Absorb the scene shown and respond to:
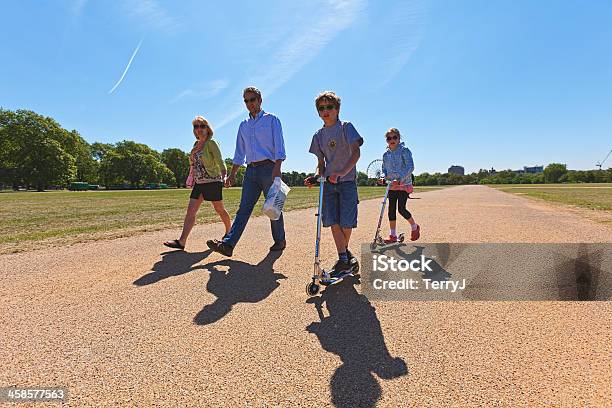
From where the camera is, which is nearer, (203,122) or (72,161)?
(203,122)

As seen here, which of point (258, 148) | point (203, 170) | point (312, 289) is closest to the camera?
point (312, 289)

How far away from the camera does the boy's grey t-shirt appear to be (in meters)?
3.85

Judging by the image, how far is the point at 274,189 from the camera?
4.46 metres

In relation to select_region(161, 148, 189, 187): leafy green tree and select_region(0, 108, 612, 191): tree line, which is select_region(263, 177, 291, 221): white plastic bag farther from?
select_region(161, 148, 189, 187): leafy green tree

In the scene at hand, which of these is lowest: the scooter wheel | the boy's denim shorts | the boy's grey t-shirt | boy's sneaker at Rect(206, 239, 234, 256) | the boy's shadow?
the boy's shadow

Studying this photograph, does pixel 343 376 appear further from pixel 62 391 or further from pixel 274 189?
pixel 274 189

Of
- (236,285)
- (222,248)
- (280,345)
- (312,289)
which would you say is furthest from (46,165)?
(280,345)

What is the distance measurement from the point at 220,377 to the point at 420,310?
6.44 ft

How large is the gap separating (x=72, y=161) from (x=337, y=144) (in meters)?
72.7

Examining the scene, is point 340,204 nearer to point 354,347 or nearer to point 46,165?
point 354,347

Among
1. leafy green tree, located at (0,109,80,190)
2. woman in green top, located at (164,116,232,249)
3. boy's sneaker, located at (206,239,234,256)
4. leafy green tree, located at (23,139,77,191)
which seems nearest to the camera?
boy's sneaker, located at (206,239,234,256)

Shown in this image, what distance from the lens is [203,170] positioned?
5.85 meters

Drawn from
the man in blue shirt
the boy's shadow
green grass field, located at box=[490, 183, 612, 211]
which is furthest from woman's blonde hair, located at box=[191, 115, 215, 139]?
green grass field, located at box=[490, 183, 612, 211]

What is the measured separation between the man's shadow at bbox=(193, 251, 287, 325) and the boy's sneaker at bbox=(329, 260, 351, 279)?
688 millimetres
